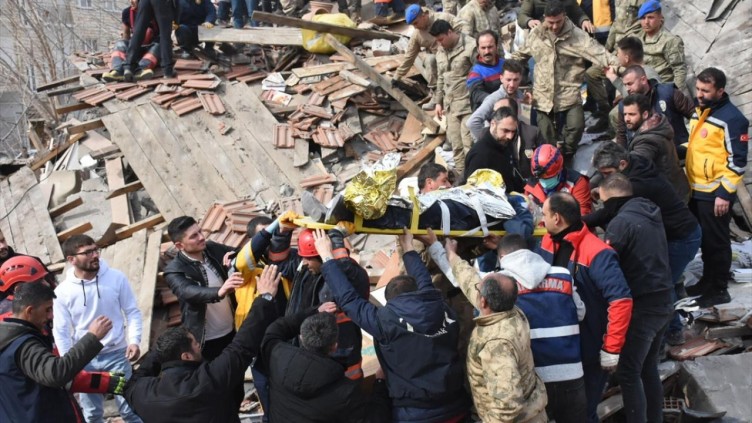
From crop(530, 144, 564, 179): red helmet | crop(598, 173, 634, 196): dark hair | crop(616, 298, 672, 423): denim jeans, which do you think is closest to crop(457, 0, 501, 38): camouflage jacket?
crop(530, 144, 564, 179): red helmet

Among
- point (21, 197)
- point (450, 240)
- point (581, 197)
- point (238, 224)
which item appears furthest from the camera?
point (21, 197)

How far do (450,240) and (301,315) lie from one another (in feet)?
3.97

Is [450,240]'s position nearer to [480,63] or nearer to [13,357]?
[13,357]

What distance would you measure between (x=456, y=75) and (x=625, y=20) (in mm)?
2352

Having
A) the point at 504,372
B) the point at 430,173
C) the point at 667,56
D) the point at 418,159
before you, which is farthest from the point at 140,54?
the point at 504,372

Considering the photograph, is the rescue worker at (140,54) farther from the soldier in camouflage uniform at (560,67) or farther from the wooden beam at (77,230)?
the soldier in camouflage uniform at (560,67)

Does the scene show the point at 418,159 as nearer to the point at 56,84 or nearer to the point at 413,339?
the point at 413,339

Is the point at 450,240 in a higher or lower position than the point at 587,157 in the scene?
higher

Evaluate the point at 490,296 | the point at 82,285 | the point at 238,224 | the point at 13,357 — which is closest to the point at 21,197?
the point at 238,224

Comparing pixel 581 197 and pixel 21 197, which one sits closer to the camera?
pixel 581 197

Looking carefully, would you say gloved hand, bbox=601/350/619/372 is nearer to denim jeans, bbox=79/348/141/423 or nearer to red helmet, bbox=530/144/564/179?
red helmet, bbox=530/144/564/179

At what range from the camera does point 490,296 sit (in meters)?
4.21

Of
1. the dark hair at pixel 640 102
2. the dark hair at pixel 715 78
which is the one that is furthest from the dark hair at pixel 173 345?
the dark hair at pixel 715 78

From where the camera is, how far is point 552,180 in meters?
5.84
